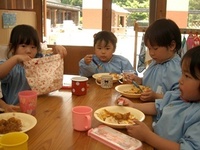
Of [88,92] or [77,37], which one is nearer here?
[88,92]

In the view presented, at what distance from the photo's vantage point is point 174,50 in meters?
1.80

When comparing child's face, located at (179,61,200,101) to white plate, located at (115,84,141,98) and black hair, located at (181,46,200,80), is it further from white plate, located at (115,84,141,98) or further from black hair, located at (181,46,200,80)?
white plate, located at (115,84,141,98)

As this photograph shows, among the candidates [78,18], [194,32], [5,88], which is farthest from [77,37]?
[5,88]

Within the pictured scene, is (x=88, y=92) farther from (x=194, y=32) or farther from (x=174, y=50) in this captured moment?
(x=194, y=32)

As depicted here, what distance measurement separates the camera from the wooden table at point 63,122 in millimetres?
949

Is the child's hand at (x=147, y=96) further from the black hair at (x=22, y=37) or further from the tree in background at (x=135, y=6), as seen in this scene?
the tree in background at (x=135, y=6)

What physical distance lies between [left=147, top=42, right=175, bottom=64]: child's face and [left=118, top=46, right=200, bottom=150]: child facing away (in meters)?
0.53

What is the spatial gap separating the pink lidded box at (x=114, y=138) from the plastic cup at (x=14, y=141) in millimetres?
312

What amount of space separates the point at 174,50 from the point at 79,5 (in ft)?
6.77

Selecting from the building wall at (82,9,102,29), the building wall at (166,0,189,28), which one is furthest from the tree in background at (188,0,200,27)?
the building wall at (82,9,102,29)

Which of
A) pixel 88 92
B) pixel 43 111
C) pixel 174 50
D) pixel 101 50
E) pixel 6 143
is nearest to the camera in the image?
pixel 6 143

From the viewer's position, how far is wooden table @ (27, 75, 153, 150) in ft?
3.11

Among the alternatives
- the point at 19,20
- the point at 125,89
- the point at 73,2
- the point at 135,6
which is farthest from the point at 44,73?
the point at 73,2

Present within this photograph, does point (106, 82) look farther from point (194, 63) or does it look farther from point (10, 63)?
point (194, 63)
